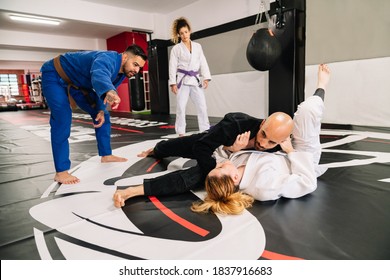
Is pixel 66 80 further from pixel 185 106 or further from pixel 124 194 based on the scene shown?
pixel 185 106

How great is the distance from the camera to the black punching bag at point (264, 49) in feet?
12.5

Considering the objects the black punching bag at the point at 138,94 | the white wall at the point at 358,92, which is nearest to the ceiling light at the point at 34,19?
the black punching bag at the point at 138,94

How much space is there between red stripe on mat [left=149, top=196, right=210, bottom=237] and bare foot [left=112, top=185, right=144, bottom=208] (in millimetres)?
88

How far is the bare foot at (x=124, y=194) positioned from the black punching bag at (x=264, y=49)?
120 inches

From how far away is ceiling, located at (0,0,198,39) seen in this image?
6391 millimetres

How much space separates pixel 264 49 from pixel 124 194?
10.4ft

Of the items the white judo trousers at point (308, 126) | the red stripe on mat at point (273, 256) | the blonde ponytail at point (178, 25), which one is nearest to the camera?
the red stripe on mat at point (273, 256)

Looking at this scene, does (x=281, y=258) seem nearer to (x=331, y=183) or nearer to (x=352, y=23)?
(x=331, y=183)

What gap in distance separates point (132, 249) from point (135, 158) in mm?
1472

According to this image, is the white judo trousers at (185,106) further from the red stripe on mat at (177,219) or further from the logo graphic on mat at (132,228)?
the red stripe on mat at (177,219)

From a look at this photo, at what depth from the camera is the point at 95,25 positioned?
310 inches

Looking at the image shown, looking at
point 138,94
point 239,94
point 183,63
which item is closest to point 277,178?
point 183,63

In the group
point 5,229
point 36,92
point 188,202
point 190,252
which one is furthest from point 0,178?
point 36,92

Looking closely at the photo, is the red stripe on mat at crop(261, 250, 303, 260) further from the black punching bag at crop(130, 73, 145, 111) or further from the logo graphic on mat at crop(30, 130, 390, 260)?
the black punching bag at crop(130, 73, 145, 111)
